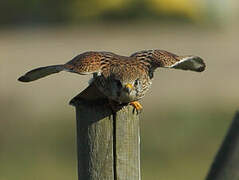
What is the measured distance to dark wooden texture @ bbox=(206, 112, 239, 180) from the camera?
157 inches

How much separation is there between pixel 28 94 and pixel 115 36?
30.0 ft

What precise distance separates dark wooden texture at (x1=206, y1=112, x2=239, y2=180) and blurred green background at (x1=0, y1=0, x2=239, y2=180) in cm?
476

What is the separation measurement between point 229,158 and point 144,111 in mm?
8649

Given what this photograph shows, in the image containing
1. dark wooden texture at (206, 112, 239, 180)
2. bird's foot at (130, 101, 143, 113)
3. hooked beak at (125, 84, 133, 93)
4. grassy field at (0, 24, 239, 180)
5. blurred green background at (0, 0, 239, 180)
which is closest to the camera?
dark wooden texture at (206, 112, 239, 180)

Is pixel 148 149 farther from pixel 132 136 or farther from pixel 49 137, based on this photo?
pixel 132 136

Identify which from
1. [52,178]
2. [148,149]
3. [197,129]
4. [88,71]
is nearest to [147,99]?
[197,129]

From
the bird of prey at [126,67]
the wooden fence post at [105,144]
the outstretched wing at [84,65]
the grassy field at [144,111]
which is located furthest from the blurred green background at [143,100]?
the wooden fence post at [105,144]

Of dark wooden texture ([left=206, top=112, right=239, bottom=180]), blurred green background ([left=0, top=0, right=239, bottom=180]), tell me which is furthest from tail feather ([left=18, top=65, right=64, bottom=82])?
blurred green background ([left=0, top=0, right=239, bottom=180])

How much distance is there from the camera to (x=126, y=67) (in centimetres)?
536

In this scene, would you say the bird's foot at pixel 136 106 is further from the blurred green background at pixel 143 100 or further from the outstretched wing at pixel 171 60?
the blurred green background at pixel 143 100

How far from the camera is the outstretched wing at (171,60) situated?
5359 millimetres

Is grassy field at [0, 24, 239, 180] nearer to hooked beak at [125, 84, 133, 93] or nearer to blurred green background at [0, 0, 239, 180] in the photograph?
blurred green background at [0, 0, 239, 180]

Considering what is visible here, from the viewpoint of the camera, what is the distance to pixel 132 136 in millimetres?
4219

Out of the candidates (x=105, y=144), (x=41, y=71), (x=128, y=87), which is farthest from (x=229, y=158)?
(x=128, y=87)
